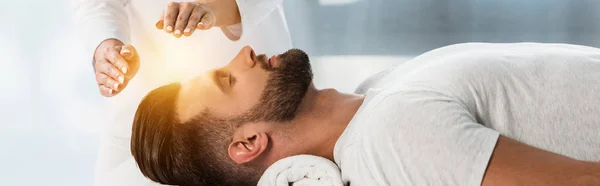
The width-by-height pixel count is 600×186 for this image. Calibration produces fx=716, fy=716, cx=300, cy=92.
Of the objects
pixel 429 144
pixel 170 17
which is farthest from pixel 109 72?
pixel 429 144

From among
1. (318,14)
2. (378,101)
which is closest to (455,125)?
(378,101)

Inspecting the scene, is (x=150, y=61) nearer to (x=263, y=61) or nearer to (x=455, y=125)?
(x=263, y=61)

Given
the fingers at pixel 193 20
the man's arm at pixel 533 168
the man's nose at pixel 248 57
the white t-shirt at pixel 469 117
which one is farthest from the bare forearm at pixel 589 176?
the fingers at pixel 193 20

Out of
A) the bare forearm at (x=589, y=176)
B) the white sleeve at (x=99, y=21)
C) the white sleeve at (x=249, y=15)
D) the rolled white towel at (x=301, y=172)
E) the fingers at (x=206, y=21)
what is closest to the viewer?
the bare forearm at (x=589, y=176)

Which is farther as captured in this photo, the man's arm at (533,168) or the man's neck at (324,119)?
the man's neck at (324,119)

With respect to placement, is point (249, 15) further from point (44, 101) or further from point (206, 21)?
point (44, 101)

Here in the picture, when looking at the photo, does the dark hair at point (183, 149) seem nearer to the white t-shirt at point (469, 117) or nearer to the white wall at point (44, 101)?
the white t-shirt at point (469, 117)

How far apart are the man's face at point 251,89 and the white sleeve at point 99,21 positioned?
12.4 inches

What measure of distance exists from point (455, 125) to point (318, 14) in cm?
181

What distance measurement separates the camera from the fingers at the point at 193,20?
137 centimetres

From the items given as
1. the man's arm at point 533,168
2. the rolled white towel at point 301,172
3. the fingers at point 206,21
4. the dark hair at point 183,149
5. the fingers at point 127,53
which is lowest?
the dark hair at point 183,149

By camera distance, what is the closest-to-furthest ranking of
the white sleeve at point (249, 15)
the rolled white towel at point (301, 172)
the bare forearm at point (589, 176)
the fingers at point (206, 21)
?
the bare forearm at point (589, 176) → the rolled white towel at point (301, 172) → the fingers at point (206, 21) → the white sleeve at point (249, 15)

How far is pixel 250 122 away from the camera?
4.25 ft

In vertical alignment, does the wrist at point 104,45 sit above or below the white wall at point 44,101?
above
